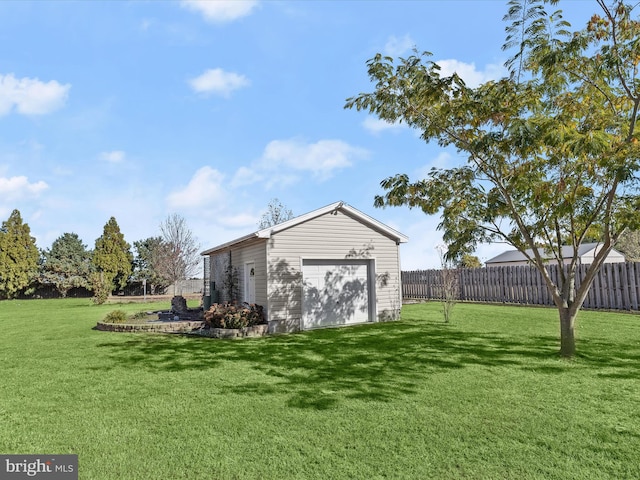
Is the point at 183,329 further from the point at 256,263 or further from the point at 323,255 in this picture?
the point at 323,255

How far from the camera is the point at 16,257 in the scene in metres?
34.1

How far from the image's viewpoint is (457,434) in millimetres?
3703

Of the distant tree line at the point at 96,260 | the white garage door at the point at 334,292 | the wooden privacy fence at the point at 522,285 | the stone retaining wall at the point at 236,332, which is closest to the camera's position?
the stone retaining wall at the point at 236,332

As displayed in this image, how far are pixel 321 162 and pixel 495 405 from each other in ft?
38.6

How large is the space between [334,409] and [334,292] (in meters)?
8.17

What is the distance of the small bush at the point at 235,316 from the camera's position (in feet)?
36.2

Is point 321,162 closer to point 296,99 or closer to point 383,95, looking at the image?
point 296,99

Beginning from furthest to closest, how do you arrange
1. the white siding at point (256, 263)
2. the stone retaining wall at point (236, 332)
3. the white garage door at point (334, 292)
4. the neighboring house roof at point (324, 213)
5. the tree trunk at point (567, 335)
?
the white garage door at point (334, 292), the white siding at point (256, 263), the neighboring house roof at point (324, 213), the stone retaining wall at point (236, 332), the tree trunk at point (567, 335)

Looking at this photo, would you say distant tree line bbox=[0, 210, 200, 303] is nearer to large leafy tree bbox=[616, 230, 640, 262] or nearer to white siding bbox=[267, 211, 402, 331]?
white siding bbox=[267, 211, 402, 331]

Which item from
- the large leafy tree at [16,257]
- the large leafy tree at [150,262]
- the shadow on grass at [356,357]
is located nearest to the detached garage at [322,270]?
the shadow on grass at [356,357]

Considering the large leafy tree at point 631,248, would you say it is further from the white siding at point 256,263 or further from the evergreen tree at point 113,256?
the evergreen tree at point 113,256

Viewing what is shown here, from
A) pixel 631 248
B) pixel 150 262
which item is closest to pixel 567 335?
pixel 631 248

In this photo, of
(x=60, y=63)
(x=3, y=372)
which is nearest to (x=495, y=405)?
(x=3, y=372)

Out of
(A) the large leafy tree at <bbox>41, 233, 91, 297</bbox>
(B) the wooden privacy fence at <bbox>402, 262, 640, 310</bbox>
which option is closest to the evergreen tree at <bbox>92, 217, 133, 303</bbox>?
(A) the large leafy tree at <bbox>41, 233, 91, 297</bbox>
